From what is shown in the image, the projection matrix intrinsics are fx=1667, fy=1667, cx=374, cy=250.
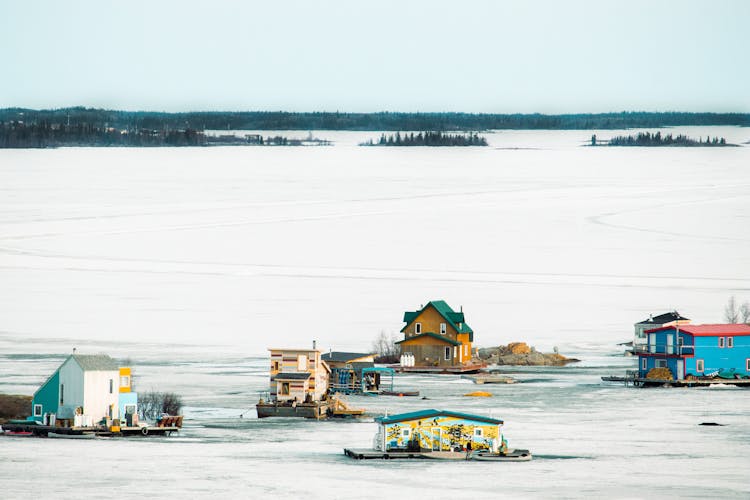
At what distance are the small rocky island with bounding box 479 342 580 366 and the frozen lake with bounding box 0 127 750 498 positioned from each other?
2.14 metres

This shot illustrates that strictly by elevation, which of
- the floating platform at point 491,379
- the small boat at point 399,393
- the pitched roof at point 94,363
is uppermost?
the pitched roof at point 94,363

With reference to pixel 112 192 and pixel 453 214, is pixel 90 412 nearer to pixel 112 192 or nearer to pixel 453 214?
pixel 453 214

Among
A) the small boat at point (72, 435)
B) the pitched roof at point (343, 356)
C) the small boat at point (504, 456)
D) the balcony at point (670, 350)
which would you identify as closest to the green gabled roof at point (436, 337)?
the balcony at point (670, 350)

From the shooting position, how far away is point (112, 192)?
179 m

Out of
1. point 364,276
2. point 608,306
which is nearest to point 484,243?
point 364,276

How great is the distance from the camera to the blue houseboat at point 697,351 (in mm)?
63906

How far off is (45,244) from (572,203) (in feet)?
203

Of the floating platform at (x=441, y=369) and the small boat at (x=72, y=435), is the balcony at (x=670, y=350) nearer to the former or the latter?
the floating platform at (x=441, y=369)

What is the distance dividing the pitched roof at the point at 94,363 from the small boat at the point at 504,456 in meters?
11.2

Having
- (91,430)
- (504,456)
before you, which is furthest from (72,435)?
(504,456)

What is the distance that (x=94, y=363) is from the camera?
4784 cm

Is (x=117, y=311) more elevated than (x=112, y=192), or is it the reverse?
(x=112, y=192)

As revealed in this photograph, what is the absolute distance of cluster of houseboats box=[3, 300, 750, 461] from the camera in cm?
4459

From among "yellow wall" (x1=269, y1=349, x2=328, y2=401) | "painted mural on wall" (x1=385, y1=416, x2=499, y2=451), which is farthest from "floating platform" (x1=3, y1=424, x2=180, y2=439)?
"painted mural on wall" (x1=385, y1=416, x2=499, y2=451)
